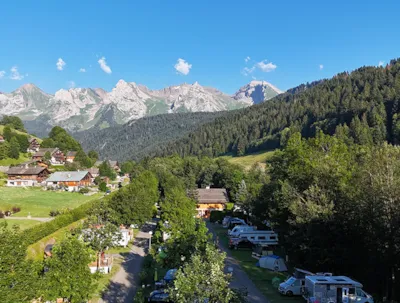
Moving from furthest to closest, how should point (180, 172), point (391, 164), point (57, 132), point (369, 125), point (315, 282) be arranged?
point (57, 132) < point (369, 125) < point (180, 172) < point (391, 164) < point (315, 282)

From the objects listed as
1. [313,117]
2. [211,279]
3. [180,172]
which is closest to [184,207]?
[211,279]

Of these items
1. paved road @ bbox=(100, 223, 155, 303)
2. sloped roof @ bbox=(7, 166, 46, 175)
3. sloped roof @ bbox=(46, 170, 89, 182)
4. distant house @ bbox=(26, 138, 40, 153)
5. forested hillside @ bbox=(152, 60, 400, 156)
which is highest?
forested hillside @ bbox=(152, 60, 400, 156)

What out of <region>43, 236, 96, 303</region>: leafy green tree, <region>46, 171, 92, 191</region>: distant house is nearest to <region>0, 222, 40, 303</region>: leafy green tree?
<region>43, 236, 96, 303</region>: leafy green tree

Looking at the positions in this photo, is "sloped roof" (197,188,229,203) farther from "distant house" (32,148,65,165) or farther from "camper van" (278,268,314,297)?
"distant house" (32,148,65,165)

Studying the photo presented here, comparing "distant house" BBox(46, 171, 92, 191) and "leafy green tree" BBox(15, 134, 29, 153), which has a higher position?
"leafy green tree" BBox(15, 134, 29, 153)

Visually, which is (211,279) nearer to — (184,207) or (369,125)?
(184,207)

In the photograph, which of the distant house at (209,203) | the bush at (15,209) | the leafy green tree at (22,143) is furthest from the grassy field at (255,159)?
the bush at (15,209)

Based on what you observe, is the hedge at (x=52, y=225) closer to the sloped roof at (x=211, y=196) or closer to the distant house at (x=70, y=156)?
the sloped roof at (x=211, y=196)
